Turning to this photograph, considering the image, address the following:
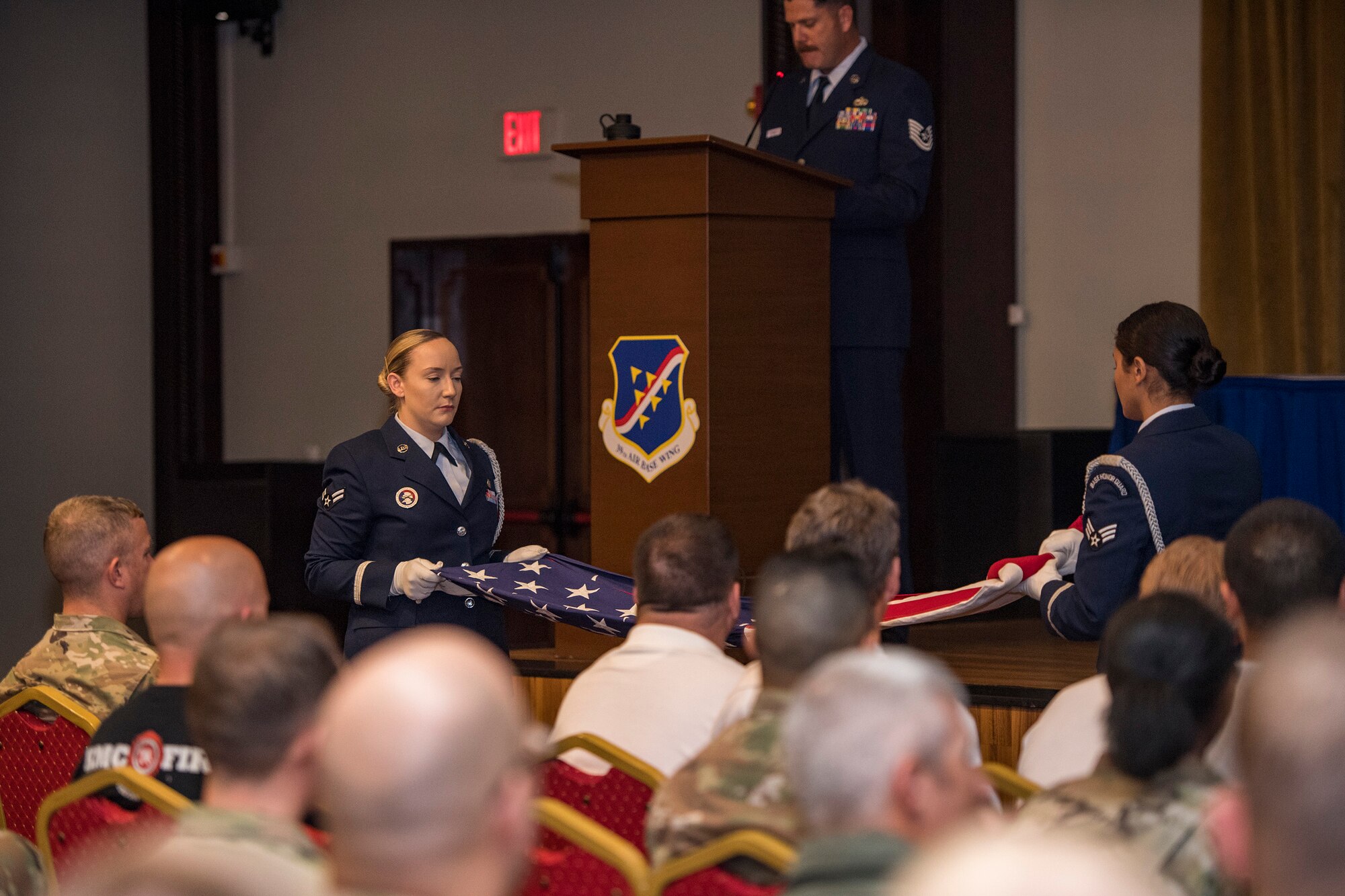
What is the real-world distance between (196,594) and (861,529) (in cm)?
114

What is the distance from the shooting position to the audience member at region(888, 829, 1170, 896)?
102 cm

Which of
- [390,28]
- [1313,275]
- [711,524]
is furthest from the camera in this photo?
[390,28]

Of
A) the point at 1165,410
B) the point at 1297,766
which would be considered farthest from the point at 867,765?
the point at 1165,410

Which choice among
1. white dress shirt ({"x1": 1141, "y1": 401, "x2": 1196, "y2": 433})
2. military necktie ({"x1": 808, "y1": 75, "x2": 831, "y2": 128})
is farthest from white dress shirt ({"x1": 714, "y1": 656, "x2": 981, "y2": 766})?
military necktie ({"x1": 808, "y1": 75, "x2": 831, "y2": 128})

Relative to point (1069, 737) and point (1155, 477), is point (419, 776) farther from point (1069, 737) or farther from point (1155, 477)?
point (1155, 477)

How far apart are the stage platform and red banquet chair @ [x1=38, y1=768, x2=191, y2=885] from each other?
174cm

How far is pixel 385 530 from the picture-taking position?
3.83 meters

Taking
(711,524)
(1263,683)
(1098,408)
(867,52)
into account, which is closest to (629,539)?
(711,524)

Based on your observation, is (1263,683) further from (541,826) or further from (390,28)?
(390,28)

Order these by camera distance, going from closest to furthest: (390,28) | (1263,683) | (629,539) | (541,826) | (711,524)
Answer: (1263,683) < (541,826) < (711,524) < (629,539) < (390,28)

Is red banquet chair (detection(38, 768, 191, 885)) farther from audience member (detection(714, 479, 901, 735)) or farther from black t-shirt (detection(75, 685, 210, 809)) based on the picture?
audience member (detection(714, 479, 901, 735))

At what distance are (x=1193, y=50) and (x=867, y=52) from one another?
8.35 feet

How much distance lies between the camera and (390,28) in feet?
25.7

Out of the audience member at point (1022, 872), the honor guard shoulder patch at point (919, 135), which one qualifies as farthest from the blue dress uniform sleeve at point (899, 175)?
the audience member at point (1022, 872)
